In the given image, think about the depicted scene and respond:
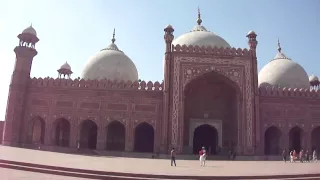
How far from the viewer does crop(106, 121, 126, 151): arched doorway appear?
17781 millimetres

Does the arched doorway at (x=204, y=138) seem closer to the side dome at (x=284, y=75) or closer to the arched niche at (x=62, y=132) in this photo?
the side dome at (x=284, y=75)

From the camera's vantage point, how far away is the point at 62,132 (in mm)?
18578

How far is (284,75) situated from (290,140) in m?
4.85

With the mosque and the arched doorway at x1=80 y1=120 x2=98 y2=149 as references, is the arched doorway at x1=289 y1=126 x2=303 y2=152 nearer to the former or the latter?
the mosque

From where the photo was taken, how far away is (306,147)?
17.8m

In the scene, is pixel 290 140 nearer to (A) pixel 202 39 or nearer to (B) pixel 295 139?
(B) pixel 295 139

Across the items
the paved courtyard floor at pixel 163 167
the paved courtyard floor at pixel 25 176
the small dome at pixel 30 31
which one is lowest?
the paved courtyard floor at pixel 25 176

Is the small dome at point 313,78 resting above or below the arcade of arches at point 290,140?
above

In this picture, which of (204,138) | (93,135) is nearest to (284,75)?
(204,138)

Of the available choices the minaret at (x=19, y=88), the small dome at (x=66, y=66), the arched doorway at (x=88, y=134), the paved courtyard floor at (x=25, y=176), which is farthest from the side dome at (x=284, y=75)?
the paved courtyard floor at (x=25, y=176)

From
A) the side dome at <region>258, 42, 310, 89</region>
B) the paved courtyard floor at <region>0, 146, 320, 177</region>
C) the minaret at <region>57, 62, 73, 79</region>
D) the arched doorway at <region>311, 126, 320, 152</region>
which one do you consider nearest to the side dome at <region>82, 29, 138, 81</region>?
the minaret at <region>57, 62, 73, 79</region>

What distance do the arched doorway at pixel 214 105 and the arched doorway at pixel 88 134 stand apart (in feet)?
17.8

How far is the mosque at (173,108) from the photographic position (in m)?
16.8

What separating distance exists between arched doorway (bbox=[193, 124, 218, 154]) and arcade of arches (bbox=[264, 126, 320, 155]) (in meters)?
3.22
